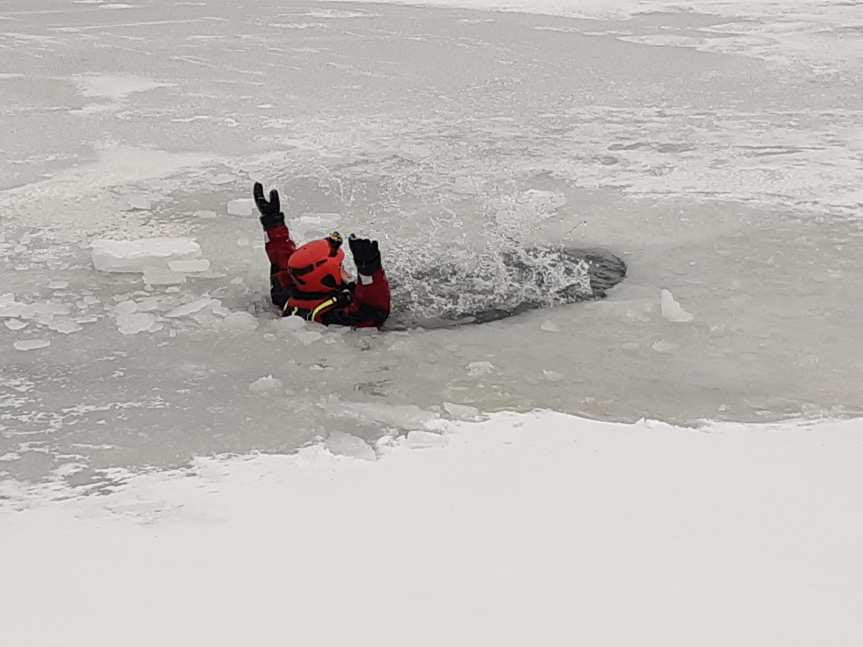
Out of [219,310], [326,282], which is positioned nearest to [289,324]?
[326,282]

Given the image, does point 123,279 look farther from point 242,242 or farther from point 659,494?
point 659,494

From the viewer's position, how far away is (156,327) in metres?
4.86

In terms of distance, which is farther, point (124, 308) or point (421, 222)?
point (421, 222)

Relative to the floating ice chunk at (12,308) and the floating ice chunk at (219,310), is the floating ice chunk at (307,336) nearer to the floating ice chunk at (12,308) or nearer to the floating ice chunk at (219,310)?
the floating ice chunk at (219,310)

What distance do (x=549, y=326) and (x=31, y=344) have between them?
213 centimetres

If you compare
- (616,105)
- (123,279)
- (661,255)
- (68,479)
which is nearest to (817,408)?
(661,255)

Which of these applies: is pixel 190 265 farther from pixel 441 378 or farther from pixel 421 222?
pixel 441 378

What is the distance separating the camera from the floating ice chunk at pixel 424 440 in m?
3.65

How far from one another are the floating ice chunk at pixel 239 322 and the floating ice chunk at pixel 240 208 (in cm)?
179

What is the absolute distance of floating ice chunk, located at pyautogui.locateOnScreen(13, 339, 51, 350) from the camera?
4.62 m

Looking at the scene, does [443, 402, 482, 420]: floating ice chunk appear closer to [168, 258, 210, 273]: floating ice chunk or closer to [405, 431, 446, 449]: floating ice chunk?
[405, 431, 446, 449]: floating ice chunk

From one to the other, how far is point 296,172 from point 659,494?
186 inches

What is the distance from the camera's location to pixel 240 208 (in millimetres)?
6660

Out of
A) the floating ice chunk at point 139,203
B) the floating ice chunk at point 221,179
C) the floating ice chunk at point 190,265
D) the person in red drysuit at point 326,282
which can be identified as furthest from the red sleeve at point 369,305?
the floating ice chunk at point 221,179
